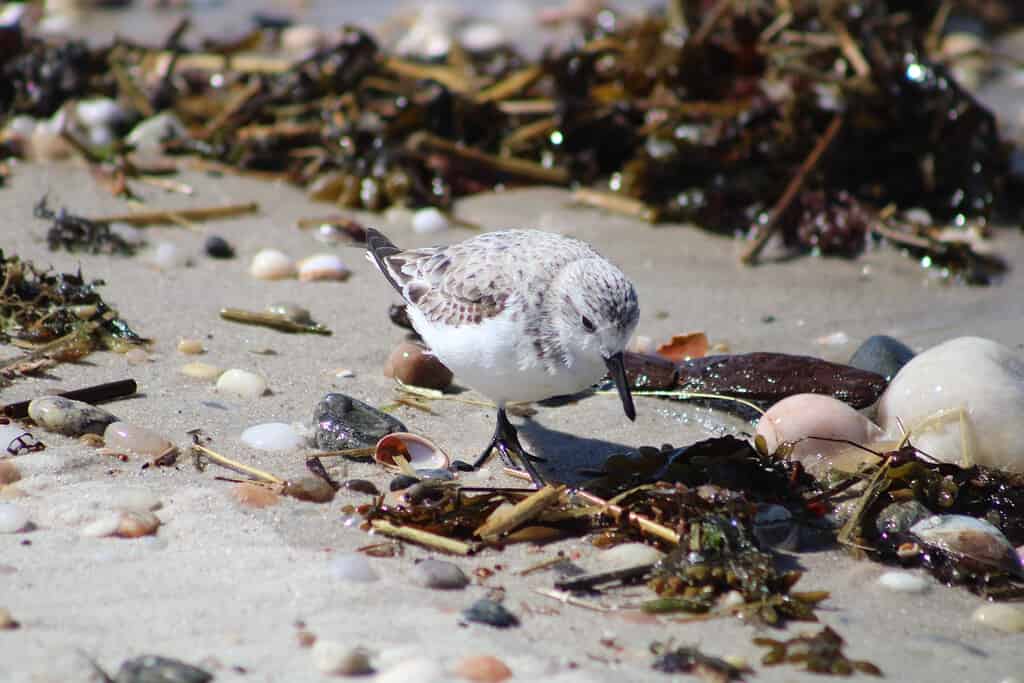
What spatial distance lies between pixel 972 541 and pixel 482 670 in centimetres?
183

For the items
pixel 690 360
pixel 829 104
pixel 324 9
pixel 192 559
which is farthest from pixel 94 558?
pixel 324 9

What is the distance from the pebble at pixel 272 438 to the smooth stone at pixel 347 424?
0.09 m

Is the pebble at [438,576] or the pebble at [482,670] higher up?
the pebble at [482,670]

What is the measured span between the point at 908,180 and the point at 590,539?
464 centimetres

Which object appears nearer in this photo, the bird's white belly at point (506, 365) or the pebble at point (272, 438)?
the bird's white belly at point (506, 365)

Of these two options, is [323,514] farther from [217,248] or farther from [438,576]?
[217,248]

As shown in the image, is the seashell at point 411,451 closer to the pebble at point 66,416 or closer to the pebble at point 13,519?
the pebble at point 66,416

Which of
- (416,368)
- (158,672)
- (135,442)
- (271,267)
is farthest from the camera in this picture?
(271,267)

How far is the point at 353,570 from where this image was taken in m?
3.51

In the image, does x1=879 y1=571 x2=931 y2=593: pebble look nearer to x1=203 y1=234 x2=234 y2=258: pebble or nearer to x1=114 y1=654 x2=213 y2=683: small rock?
x1=114 y1=654 x2=213 y2=683: small rock

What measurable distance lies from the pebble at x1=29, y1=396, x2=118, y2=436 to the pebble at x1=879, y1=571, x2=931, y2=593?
2935mm

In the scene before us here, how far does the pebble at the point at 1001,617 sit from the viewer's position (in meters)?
3.56

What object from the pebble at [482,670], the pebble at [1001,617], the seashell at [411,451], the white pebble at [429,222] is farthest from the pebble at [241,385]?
the pebble at [1001,617]

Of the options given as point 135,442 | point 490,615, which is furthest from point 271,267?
point 490,615
